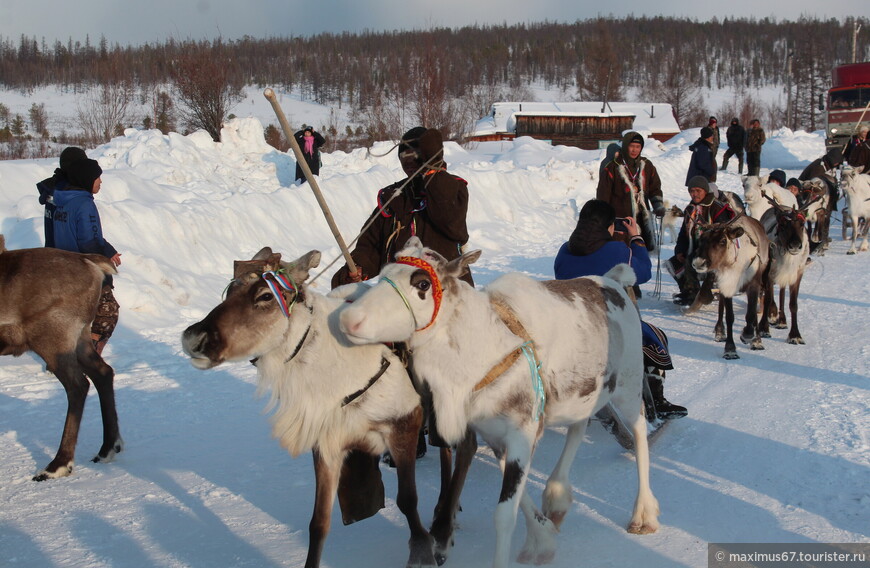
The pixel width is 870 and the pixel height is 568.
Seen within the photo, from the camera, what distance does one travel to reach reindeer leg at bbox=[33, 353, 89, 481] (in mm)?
4750

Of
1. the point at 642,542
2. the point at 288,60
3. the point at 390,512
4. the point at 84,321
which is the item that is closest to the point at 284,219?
the point at 84,321

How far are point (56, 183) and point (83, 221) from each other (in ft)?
1.45

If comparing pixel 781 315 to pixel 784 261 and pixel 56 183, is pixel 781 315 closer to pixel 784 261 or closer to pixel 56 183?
pixel 784 261

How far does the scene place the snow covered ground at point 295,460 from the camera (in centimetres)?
389

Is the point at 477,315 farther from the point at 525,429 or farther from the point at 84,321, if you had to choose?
the point at 84,321

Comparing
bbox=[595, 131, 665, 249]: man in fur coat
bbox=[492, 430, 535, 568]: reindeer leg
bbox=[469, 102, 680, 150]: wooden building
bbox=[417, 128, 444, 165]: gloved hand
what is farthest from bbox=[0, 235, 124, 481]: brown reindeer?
bbox=[469, 102, 680, 150]: wooden building

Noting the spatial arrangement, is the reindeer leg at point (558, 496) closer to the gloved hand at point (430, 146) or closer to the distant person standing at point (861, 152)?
the gloved hand at point (430, 146)

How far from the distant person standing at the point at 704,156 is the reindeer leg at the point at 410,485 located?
9.83 metres

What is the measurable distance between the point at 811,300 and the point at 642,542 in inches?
299

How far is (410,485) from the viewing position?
355cm

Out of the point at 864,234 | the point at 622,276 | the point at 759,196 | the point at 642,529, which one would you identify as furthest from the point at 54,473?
the point at 864,234

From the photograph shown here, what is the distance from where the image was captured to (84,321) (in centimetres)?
511

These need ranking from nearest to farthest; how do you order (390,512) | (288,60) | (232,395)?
(390,512), (232,395), (288,60)

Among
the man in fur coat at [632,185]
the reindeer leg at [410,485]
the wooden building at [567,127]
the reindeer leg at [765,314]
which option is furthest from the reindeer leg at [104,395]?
the wooden building at [567,127]
